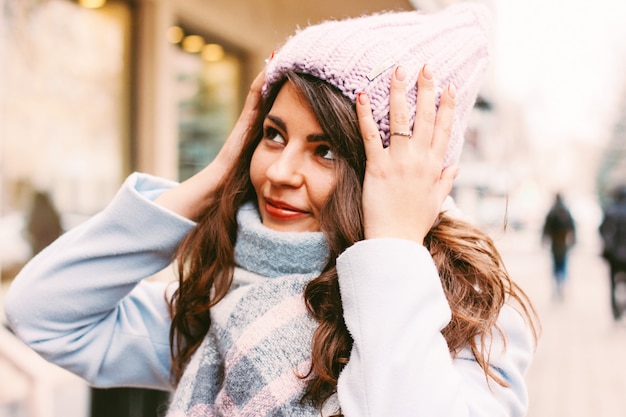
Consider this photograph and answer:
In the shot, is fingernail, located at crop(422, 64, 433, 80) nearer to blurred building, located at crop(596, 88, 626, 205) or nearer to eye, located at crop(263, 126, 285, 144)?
eye, located at crop(263, 126, 285, 144)

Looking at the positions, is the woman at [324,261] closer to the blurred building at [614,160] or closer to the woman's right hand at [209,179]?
the woman's right hand at [209,179]

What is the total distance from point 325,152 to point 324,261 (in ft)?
0.73

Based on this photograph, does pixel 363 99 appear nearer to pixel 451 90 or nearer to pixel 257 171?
pixel 451 90

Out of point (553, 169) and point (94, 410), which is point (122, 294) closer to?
point (94, 410)

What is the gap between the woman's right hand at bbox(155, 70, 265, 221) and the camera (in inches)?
56.0

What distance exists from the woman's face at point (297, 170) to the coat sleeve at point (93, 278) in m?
0.28

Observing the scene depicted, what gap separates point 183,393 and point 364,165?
623 millimetres

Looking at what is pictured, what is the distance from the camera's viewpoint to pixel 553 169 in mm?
54188

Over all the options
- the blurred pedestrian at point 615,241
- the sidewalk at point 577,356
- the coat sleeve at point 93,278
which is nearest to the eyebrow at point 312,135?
the coat sleeve at point 93,278

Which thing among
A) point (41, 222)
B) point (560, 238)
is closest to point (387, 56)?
point (41, 222)

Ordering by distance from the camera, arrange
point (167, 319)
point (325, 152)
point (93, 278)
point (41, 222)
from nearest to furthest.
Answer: point (325, 152) < point (93, 278) < point (167, 319) < point (41, 222)

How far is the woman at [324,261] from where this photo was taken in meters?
1.04

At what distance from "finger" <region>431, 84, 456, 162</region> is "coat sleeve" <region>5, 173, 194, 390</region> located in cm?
61

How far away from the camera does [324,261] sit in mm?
1217
